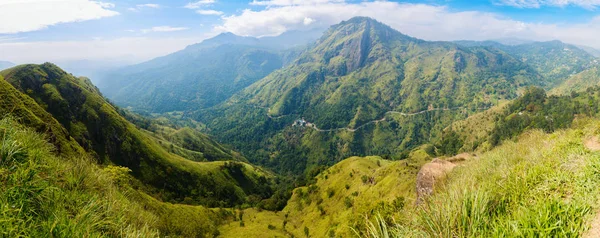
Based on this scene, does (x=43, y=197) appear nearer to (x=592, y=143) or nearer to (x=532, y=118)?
(x=592, y=143)

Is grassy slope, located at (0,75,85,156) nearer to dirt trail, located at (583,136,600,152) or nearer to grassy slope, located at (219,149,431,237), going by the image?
grassy slope, located at (219,149,431,237)

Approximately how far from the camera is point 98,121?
380 ft

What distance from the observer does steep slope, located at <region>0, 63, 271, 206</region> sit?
10612cm

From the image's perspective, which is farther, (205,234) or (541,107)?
(541,107)

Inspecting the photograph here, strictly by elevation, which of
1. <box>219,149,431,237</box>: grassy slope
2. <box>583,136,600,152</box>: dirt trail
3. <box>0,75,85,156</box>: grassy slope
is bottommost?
<box>219,149,431,237</box>: grassy slope

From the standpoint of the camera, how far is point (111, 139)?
11431 cm

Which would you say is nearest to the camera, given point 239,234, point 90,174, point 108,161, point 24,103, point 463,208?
point 463,208

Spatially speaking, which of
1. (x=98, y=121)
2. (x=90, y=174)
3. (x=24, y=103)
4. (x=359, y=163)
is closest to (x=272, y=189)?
(x=359, y=163)

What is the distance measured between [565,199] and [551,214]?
225 cm

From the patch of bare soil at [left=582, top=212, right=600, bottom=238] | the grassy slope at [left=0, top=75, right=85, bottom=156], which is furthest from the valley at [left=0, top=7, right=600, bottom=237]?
the grassy slope at [left=0, top=75, right=85, bottom=156]

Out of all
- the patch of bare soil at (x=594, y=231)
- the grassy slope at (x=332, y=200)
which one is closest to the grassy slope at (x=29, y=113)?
the grassy slope at (x=332, y=200)

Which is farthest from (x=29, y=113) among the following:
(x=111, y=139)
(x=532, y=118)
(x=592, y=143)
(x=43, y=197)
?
(x=532, y=118)

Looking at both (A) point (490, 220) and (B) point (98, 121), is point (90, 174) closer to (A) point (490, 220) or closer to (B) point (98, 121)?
(A) point (490, 220)

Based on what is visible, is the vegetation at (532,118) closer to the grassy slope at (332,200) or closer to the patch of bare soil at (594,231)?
the grassy slope at (332,200)
